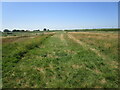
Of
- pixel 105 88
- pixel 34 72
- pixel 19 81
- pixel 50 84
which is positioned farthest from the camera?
pixel 34 72

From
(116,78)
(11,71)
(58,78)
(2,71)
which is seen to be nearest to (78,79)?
(58,78)

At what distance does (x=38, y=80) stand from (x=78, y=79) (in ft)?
6.15

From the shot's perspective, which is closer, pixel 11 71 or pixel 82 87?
pixel 82 87

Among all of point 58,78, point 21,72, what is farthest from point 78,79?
point 21,72

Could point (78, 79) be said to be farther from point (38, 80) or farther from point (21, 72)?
point (21, 72)

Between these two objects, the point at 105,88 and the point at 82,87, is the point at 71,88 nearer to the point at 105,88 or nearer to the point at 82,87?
the point at 82,87

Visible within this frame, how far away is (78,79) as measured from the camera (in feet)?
15.1

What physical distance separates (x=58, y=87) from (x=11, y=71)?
3.25 meters

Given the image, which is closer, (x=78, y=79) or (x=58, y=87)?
(x=58, y=87)

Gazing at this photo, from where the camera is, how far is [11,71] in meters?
5.71

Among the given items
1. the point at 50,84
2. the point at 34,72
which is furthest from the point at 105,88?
the point at 34,72

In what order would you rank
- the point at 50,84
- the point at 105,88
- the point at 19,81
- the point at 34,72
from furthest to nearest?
the point at 34,72 → the point at 19,81 → the point at 50,84 → the point at 105,88

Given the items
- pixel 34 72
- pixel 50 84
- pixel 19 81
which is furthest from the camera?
pixel 34 72

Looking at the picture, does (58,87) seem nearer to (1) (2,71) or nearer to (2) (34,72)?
(2) (34,72)
